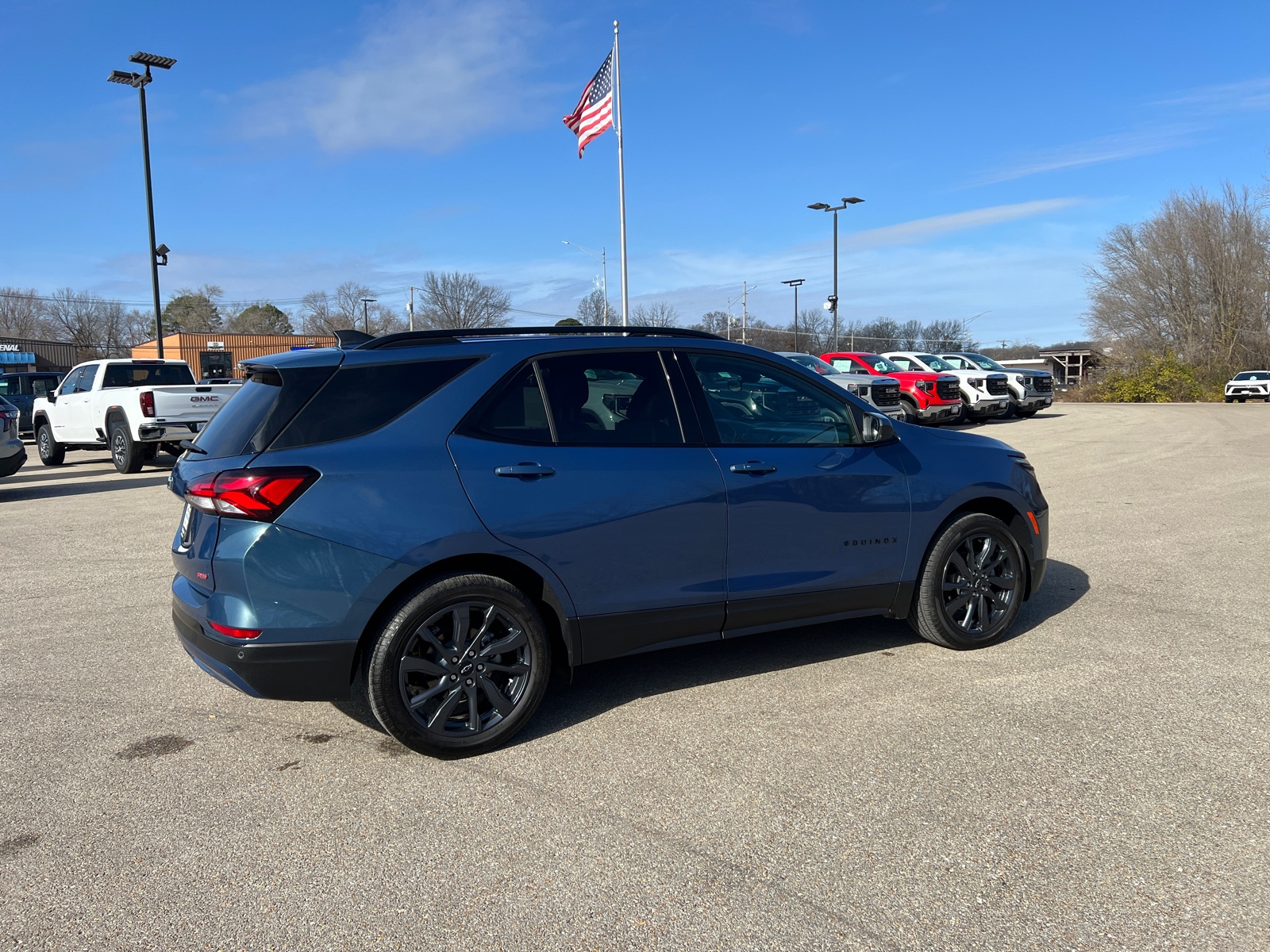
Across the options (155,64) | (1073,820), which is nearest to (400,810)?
(1073,820)

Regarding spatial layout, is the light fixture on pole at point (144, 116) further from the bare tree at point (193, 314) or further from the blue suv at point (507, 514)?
the bare tree at point (193, 314)

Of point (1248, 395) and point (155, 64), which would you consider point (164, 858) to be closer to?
point (155, 64)

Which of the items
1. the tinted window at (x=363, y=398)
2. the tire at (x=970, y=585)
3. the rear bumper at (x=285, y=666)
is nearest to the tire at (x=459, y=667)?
the rear bumper at (x=285, y=666)

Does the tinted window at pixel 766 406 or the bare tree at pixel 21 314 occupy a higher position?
the bare tree at pixel 21 314

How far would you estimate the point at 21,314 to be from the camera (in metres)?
95.1

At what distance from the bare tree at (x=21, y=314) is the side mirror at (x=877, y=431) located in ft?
359

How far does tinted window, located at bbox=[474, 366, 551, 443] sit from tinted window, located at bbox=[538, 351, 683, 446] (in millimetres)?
58

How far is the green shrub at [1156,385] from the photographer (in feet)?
137

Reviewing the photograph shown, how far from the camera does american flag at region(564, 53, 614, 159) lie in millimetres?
25344

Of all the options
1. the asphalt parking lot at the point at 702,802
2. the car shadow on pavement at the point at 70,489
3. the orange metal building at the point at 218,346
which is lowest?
the asphalt parking lot at the point at 702,802

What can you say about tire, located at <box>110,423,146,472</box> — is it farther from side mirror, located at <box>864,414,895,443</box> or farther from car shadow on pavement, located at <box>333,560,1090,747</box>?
side mirror, located at <box>864,414,895,443</box>

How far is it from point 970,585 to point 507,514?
2.73m

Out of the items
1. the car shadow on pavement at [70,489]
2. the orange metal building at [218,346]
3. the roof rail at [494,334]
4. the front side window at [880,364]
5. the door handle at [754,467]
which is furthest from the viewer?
the orange metal building at [218,346]

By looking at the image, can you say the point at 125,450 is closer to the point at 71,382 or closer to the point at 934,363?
the point at 71,382
